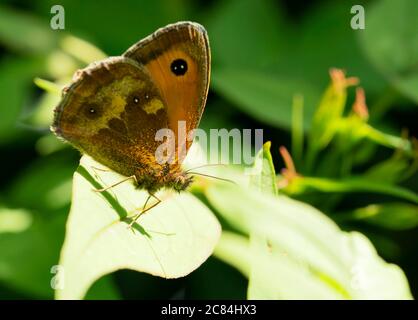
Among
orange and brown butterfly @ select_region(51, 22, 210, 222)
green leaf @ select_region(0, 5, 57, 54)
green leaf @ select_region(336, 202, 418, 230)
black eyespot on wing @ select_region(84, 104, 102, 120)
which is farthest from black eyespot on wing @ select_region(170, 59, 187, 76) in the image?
green leaf @ select_region(0, 5, 57, 54)

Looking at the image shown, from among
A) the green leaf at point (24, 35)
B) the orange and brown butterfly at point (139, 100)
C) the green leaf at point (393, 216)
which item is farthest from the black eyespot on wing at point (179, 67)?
the green leaf at point (24, 35)

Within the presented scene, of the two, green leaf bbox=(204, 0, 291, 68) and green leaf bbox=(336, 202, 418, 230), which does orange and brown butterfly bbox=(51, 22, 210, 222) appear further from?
green leaf bbox=(204, 0, 291, 68)

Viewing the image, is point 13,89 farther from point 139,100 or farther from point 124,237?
point 124,237

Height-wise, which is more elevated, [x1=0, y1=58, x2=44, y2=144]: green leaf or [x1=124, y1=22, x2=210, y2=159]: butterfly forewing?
[x1=0, y1=58, x2=44, y2=144]: green leaf

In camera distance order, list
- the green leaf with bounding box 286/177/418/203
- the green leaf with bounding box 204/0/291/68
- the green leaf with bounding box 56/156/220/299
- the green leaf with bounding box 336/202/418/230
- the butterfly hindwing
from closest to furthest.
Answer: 1. the green leaf with bounding box 56/156/220/299
2. the butterfly hindwing
3. the green leaf with bounding box 286/177/418/203
4. the green leaf with bounding box 336/202/418/230
5. the green leaf with bounding box 204/0/291/68
